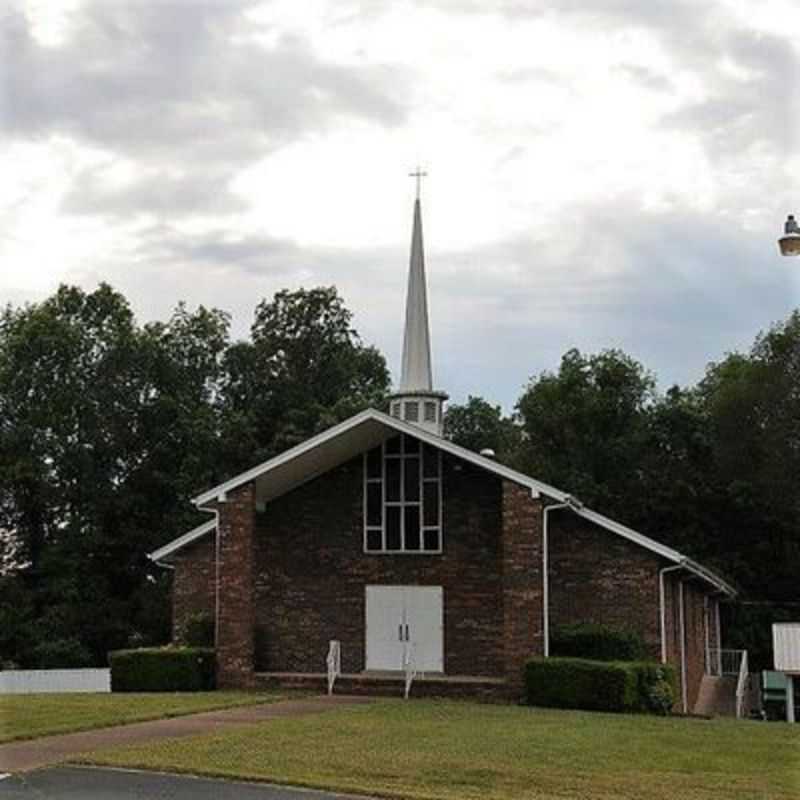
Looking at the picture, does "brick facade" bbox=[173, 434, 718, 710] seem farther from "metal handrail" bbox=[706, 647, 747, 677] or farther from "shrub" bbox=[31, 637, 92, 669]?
"shrub" bbox=[31, 637, 92, 669]

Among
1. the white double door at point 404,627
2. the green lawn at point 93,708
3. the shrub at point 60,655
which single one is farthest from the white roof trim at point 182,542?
the shrub at point 60,655

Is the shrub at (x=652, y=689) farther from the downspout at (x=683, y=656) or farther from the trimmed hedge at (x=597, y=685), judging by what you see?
the downspout at (x=683, y=656)

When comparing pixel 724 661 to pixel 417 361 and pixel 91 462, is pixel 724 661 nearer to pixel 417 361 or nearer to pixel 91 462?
pixel 417 361

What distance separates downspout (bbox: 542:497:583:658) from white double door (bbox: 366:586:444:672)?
2599 millimetres

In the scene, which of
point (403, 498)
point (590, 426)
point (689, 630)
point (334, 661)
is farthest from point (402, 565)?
→ point (590, 426)

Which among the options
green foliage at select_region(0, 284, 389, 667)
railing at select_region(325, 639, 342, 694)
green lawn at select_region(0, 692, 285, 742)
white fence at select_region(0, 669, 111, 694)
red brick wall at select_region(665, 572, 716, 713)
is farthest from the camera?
green foliage at select_region(0, 284, 389, 667)

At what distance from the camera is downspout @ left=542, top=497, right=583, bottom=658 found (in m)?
22.3

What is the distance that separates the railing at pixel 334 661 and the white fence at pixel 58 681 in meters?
4.70

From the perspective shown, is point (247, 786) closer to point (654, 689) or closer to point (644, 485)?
point (654, 689)

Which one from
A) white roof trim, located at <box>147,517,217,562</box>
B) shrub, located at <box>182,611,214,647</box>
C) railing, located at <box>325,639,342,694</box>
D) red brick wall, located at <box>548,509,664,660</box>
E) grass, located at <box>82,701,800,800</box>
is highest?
white roof trim, located at <box>147,517,217,562</box>

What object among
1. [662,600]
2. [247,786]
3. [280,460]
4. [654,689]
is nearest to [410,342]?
[280,460]

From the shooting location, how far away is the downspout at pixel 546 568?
878 inches

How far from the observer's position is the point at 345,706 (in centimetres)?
1958

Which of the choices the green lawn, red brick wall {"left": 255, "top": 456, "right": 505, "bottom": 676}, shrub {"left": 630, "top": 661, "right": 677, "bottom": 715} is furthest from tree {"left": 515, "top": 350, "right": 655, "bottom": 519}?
the green lawn
